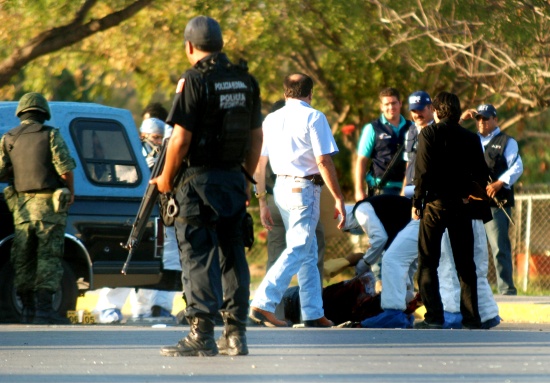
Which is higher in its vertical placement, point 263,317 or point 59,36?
point 59,36

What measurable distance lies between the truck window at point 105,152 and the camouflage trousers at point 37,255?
95 centimetres

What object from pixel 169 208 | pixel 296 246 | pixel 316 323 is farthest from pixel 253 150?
pixel 316 323

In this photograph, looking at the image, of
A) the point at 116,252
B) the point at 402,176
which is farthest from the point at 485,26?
the point at 116,252

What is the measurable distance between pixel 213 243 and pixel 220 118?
27.7 inches

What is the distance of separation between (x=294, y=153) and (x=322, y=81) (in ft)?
40.8

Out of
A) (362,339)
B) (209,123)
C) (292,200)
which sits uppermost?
(209,123)

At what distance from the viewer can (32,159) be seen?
10984 millimetres

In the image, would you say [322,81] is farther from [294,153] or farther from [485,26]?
[294,153]

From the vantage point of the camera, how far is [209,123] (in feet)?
25.0

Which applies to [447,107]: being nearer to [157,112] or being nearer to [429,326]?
[429,326]

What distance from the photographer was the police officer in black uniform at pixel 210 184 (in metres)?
7.55

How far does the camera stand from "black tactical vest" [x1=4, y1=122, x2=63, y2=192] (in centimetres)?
1098

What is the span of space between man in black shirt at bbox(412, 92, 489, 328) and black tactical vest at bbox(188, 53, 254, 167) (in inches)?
108

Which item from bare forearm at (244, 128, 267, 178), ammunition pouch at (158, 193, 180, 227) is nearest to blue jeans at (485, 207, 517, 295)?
bare forearm at (244, 128, 267, 178)
